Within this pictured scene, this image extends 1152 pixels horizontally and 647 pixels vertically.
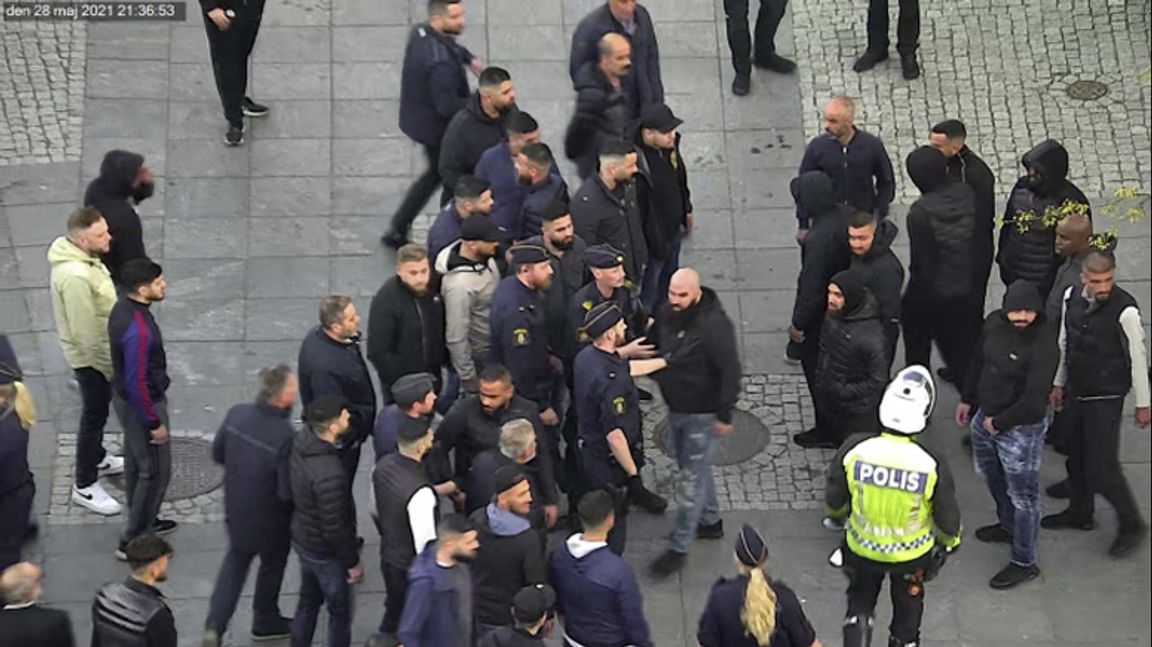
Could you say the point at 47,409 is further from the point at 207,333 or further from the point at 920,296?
the point at 920,296

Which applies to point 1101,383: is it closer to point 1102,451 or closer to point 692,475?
point 1102,451

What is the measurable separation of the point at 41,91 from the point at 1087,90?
7.95 metres

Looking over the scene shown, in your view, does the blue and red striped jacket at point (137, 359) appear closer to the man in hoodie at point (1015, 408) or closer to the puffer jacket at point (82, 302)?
the puffer jacket at point (82, 302)

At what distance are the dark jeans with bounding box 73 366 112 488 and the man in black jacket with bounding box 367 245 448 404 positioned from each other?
1.65 m

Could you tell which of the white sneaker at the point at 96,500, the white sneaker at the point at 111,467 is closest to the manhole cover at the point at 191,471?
the white sneaker at the point at 111,467

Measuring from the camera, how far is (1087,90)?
1681 centimetres

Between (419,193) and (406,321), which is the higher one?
(419,193)

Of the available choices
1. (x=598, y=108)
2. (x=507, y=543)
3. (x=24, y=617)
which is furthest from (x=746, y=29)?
(x=24, y=617)

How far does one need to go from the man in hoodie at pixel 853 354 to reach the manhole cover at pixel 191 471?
3770mm

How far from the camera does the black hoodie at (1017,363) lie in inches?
480

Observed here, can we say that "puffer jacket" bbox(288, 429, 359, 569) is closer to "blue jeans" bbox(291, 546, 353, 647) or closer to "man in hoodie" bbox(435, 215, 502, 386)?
"blue jeans" bbox(291, 546, 353, 647)

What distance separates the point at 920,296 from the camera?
13.7m

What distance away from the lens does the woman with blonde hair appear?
10422 mm

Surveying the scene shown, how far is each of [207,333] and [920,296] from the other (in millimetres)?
4773
